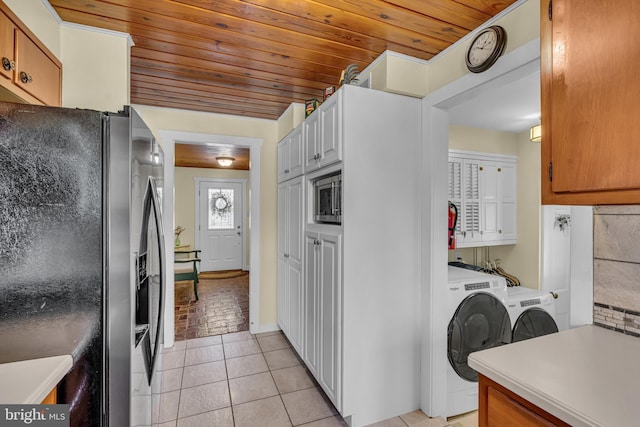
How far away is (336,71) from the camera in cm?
221

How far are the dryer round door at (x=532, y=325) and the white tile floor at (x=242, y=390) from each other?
895 millimetres

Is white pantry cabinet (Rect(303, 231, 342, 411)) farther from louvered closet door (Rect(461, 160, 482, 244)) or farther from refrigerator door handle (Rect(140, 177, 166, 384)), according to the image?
louvered closet door (Rect(461, 160, 482, 244))

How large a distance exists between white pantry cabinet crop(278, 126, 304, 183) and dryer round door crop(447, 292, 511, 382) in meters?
1.59

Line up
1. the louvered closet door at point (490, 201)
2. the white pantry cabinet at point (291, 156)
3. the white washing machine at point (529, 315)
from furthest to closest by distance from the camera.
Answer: the louvered closet door at point (490, 201) → the white pantry cabinet at point (291, 156) → the white washing machine at point (529, 315)

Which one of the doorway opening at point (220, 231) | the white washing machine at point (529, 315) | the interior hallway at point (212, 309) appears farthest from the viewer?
the doorway opening at point (220, 231)

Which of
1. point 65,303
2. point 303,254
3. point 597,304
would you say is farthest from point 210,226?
point 597,304

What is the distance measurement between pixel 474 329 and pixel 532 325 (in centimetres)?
60

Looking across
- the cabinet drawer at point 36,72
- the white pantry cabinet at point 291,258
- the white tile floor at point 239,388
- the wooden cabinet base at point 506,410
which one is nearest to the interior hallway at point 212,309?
the white tile floor at point 239,388

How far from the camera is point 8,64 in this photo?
1.16 meters

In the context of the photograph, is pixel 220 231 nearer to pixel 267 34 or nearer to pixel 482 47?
pixel 267 34

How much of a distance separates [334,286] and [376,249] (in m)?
0.35

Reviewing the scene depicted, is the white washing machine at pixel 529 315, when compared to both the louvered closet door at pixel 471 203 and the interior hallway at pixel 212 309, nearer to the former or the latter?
the louvered closet door at pixel 471 203

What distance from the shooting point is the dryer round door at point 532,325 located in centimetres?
220

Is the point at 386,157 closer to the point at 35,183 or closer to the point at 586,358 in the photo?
the point at 586,358
